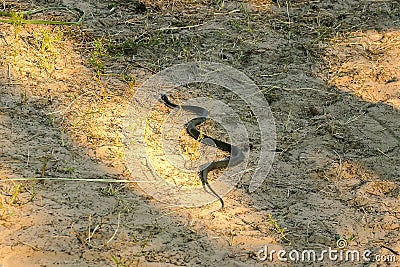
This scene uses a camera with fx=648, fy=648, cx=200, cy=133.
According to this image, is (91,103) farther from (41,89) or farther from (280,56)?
(280,56)

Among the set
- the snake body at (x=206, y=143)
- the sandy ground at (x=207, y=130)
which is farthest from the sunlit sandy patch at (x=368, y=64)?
the snake body at (x=206, y=143)

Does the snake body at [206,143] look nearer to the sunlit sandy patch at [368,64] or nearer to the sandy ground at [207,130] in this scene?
the sandy ground at [207,130]

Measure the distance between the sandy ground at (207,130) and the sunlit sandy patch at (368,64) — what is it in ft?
0.05

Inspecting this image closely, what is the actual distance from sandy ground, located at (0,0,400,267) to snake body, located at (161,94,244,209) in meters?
0.12

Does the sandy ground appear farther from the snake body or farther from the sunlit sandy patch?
the snake body

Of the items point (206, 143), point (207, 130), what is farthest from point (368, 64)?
point (206, 143)

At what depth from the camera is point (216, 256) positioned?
3508 millimetres

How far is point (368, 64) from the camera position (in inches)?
225

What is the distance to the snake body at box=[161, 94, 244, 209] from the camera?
13.9 feet

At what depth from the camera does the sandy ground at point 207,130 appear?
140 inches

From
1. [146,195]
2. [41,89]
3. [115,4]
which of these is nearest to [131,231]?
[146,195]

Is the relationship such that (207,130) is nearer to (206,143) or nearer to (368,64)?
(206,143)

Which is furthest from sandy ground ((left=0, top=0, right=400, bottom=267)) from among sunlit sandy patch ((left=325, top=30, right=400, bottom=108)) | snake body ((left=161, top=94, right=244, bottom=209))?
snake body ((left=161, top=94, right=244, bottom=209))

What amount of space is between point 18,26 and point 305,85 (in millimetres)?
2388
